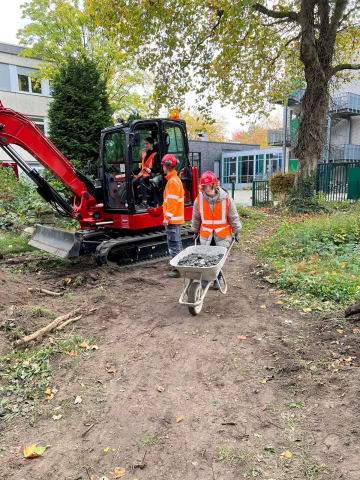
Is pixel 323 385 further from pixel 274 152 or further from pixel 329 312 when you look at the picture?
pixel 274 152

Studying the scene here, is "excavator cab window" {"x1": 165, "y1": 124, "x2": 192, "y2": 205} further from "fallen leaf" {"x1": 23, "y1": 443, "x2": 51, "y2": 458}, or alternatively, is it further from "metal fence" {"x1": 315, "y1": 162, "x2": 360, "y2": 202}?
"metal fence" {"x1": 315, "y1": 162, "x2": 360, "y2": 202}

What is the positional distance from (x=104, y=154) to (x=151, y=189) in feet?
4.28

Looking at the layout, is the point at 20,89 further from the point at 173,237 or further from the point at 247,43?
the point at 173,237

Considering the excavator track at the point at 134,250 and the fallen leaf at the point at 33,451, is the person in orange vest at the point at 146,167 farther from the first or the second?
the fallen leaf at the point at 33,451

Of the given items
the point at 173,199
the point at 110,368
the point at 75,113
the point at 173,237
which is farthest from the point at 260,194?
the point at 110,368

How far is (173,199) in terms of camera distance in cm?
668

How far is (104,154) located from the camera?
7.95 metres

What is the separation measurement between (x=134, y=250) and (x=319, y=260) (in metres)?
3.65

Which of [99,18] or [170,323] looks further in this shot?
[99,18]

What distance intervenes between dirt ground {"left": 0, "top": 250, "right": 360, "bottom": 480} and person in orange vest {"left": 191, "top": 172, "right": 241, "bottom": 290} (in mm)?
1014

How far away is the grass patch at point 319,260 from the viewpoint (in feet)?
17.6

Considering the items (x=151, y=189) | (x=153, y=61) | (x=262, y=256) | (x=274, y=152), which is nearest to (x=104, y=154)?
(x=151, y=189)

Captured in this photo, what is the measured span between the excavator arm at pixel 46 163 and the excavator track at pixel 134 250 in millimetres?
820

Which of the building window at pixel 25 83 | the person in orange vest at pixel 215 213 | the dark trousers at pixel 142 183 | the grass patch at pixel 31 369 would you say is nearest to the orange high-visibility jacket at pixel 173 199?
the dark trousers at pixel 142 183
